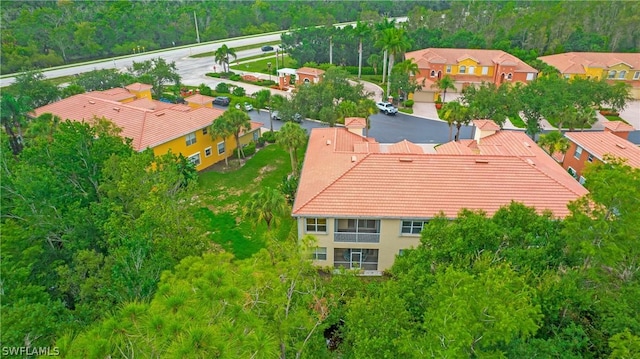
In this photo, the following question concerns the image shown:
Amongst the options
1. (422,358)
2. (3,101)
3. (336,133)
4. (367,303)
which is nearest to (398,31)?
(336,133)

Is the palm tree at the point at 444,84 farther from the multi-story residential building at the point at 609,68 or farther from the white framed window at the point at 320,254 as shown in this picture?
the white framed window at the point at 320,254

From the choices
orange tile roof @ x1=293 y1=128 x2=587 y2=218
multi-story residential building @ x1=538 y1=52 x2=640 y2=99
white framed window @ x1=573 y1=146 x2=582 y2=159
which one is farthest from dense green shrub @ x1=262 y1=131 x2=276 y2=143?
multi-story residential building @ x1=538 y1=52 x2=640 y2=99

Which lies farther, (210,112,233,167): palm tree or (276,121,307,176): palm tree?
(210,112,233,167): palm tree

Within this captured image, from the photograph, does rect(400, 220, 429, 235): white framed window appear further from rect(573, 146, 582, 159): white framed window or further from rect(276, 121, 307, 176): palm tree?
rect(573, 146, 582, 159): white framed window

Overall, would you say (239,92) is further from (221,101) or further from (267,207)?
(267,207)

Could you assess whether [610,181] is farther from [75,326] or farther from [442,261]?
[75,326]
